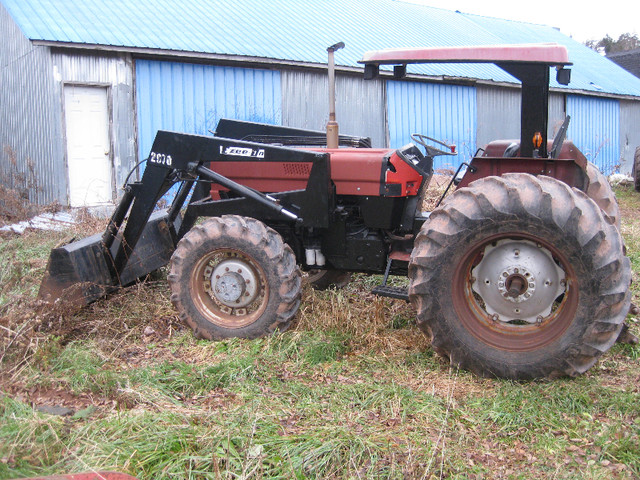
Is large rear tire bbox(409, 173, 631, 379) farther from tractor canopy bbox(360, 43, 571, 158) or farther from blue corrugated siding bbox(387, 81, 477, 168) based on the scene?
blue corrugated siding bbox(387, 81, 477, 168)

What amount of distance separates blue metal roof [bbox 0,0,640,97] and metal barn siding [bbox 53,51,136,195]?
0.31 m

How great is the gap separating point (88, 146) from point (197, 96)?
213cm

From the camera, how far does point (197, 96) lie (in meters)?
11.4

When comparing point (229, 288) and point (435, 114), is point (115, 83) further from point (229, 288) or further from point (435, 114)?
point (435, 114)

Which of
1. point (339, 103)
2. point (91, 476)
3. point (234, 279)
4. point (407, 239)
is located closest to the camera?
point (91, 476)

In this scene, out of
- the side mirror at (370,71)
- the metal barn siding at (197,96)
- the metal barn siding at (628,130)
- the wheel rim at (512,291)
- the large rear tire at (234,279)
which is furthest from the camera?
the metal barn siding at (628,130)

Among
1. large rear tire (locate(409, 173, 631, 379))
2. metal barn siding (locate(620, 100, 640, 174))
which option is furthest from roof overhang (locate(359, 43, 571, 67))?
metal barn siding (locate(620, 100, 640, 174))

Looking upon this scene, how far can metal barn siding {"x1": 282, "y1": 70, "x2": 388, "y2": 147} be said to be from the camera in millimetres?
12703

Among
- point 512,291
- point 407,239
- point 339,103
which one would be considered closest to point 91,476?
point 512,291

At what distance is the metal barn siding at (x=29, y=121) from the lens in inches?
407

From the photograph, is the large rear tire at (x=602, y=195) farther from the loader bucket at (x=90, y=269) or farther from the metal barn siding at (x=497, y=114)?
the metal barn siding at (x=497, y=114)

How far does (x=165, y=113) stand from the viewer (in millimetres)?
11156

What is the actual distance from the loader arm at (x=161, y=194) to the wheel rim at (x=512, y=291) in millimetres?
1297

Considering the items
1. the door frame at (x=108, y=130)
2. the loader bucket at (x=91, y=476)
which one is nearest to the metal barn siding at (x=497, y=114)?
the door frame at (x=108, y=130)
